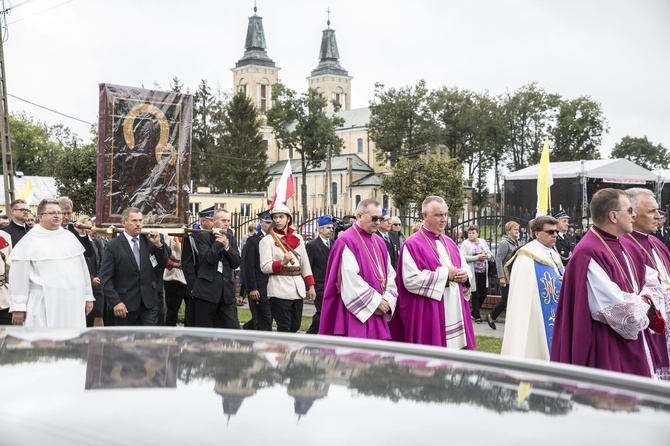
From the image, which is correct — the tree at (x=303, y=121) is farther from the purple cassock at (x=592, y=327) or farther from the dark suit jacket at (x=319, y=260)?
the purple cassock at (x=592, y=327)

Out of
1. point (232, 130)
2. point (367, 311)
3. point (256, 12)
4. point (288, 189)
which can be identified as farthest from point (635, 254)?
point (256, 12)

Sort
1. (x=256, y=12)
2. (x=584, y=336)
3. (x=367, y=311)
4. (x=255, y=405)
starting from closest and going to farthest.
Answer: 1. (x=255, y=405)
2. (x=584, y=336)
3. (x=367, y=311)
4. (x=256, y=12)

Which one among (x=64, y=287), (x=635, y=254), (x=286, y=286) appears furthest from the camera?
(x=286, y=286)

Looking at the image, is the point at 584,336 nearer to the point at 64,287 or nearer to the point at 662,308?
the point at 662,308

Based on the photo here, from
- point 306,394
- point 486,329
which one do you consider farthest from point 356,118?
point 306,394

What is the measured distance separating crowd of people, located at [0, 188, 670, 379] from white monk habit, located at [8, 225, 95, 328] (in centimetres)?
1

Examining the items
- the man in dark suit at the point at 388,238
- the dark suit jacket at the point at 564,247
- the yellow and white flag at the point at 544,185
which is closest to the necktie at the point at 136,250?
the man in dark suit at the point at 388,238

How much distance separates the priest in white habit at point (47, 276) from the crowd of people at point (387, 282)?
1 cm

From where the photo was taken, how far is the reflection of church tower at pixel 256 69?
122m

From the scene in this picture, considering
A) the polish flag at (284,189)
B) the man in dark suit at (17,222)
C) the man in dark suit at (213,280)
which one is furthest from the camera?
the polish flag at (284,189)

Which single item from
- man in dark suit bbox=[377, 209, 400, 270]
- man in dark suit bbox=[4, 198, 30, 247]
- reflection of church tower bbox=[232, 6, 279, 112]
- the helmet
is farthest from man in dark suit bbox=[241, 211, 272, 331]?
reflection of church tower bbox=[232, 6, 279, 112]

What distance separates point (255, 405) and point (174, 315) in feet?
36.6

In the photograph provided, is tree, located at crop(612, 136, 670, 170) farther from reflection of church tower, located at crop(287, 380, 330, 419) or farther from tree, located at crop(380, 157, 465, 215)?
reflection of church tower, located at crop(287, 380, 330, 419)

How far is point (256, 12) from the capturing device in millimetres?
127062
